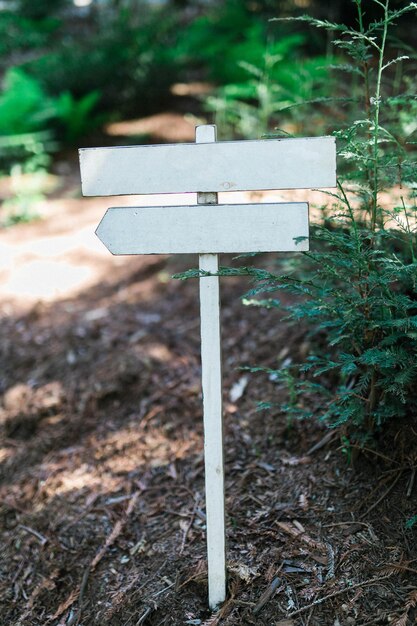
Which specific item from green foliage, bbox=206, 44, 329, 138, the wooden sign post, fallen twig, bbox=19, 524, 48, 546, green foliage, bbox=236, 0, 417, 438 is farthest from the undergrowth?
green foliage, bbox=206, 44, 329, 138

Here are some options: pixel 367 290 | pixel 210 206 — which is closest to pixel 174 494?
pixel 367 290

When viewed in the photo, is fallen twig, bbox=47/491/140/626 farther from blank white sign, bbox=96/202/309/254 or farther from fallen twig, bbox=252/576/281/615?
blank white sign, bbox=96/202/309/254

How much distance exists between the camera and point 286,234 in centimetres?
174

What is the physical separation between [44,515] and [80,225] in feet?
10.9

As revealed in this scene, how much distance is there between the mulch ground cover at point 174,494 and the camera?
6.57 ft

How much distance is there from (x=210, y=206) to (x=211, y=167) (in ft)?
0.39

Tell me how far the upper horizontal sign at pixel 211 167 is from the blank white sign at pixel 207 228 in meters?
0.06

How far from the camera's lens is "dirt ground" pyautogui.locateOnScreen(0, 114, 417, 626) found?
2.01m

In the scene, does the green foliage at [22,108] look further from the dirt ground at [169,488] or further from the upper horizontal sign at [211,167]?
the upper horizontal sign at [211,167]

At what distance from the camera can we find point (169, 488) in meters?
2.64

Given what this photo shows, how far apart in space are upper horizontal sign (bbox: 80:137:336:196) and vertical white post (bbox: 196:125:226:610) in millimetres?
98

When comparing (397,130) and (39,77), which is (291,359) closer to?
(397,130)

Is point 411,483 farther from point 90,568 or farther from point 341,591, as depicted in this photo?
point 90,568

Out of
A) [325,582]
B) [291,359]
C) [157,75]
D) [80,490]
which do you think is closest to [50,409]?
[80,490]
